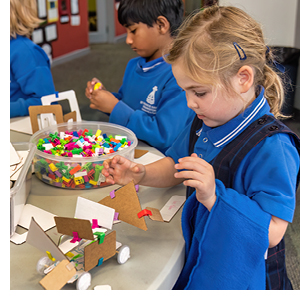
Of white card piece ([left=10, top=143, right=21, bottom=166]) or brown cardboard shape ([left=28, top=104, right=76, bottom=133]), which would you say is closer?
white card piece ([left=10, top=143, right=21, bottom=166])

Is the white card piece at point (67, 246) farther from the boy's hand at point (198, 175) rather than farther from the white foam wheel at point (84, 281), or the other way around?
the boy's hand at point (198, 175)

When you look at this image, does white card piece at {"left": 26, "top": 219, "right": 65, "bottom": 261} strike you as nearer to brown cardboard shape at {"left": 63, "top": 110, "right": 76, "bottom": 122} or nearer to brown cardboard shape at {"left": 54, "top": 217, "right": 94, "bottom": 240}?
brown cardboard shape at {"left": 54, "top": 217, "right": 94, "bottom": 240}

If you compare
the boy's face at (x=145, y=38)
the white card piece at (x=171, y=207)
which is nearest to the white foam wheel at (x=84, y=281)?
the white card piece at (x=171, y=207)

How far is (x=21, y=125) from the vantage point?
1341 millimetres

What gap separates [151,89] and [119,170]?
0.59 meters

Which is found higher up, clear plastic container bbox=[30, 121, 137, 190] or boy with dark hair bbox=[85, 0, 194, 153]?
boy with dark hair bbox=[85, 0, 194, 153]

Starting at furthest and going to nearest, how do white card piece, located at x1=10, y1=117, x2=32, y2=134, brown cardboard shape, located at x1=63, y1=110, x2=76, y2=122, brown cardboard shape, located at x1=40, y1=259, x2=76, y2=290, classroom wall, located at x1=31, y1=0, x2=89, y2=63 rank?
classroom wall, located at x1=31, y1=0, x2=89, y2=63
white card piece, located at x1=10, y1=117, x2=32, y2=134
brown cardboard shape, located at x1=63, y1=110, x2=76, y2=122
brown cardboard shape, located at x1=40, y1=259, x2=76, y2=290

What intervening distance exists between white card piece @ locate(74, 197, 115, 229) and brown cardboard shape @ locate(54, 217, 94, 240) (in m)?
0.07

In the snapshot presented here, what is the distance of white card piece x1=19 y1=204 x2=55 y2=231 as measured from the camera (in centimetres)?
77

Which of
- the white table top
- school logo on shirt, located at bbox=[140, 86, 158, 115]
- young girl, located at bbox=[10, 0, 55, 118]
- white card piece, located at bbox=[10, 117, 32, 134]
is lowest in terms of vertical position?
the white table top

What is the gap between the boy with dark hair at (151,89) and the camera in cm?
126

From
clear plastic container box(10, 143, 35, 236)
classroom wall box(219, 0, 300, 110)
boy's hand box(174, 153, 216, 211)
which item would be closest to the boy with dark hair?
clear plastic container box(10, 143, 35, 236)

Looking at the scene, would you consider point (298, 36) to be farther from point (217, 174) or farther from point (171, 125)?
point (217, 174)
